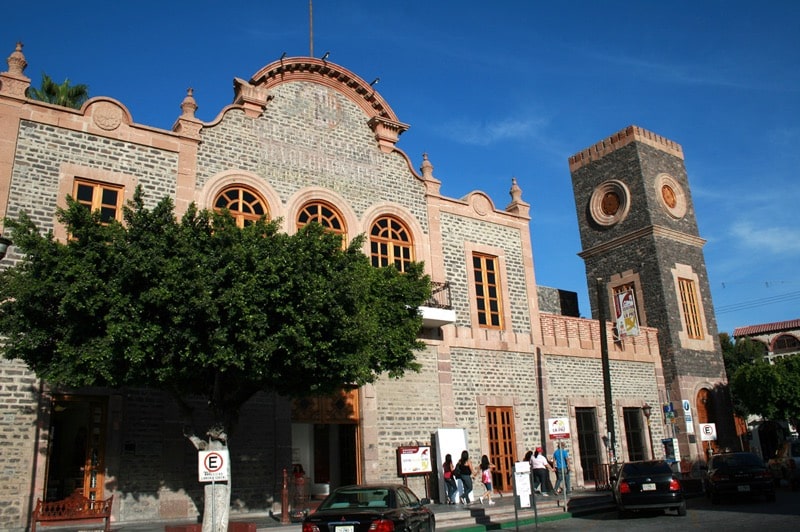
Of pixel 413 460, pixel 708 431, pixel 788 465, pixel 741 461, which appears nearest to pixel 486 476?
pixel 413 460

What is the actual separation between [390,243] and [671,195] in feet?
52.2

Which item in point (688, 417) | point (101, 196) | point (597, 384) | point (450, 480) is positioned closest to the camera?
point (101, 196)

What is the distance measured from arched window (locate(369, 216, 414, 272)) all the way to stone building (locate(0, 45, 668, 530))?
0.06m

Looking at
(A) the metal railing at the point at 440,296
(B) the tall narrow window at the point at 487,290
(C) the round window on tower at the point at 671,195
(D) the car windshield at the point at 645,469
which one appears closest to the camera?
(D) the car windshield at the point at 645,469

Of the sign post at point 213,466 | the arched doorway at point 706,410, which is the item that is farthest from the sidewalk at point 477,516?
the arched doorway at point 706,410

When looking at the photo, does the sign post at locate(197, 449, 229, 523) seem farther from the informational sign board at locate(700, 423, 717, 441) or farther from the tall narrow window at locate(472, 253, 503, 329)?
the informational sign board at locate(700, 423, 717, 441)

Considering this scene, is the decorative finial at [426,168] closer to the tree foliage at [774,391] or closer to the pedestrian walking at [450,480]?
the pedestrian walking at [450,480]

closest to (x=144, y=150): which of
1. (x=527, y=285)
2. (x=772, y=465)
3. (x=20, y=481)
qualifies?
(x=20, y=481)

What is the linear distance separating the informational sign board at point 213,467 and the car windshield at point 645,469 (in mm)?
8954

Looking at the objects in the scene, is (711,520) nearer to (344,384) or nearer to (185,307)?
(344,384)

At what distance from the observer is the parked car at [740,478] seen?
1689 cm

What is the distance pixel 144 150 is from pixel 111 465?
7.55 metres

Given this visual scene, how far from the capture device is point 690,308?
1137 inches

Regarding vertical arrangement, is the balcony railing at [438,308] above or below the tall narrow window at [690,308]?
below
